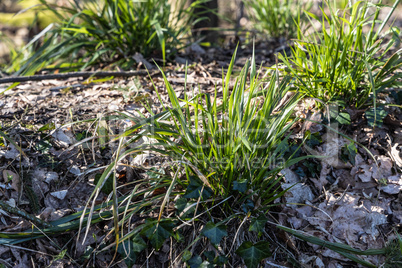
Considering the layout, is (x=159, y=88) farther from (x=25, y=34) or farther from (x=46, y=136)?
(x=25, y=34)

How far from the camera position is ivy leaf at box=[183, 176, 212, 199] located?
1.68 m

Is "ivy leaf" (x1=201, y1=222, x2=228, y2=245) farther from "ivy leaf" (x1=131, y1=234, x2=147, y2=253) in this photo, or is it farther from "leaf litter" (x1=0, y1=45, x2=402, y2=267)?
"ivy leaf" (x1=131, y1=234, x2=147, y2=253)

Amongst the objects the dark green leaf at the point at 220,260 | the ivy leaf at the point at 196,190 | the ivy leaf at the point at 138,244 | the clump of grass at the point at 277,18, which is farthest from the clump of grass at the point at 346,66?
the clump of grass at the point at 277,18

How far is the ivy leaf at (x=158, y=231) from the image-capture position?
1645 millimetres

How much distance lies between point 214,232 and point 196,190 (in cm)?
23

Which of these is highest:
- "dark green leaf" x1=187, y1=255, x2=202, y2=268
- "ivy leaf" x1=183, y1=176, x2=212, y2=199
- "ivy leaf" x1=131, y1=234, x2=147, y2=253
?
"ivy leaf" x1=183, y1=176, x2=212, y2=199

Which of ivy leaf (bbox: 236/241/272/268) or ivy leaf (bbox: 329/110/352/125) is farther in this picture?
ivy leaf (bbox: 329/110/352/125)

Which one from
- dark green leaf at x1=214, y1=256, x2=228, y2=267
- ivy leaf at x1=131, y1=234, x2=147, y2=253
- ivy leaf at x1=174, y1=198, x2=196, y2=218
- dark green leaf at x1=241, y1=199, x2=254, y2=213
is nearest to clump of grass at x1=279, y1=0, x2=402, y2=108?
dark green leaf at x1=241, y1=199, x2=254, y2=213

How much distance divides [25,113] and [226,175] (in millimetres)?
1641

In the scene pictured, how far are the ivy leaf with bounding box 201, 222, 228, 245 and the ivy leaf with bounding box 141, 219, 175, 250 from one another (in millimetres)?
189

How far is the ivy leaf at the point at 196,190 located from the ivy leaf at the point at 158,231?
0.18 m

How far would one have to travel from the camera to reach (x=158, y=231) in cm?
165

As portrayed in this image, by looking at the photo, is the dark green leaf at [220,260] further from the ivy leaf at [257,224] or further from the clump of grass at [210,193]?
the ivy leaf at [257,224]

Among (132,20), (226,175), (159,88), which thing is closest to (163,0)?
(132,20)
